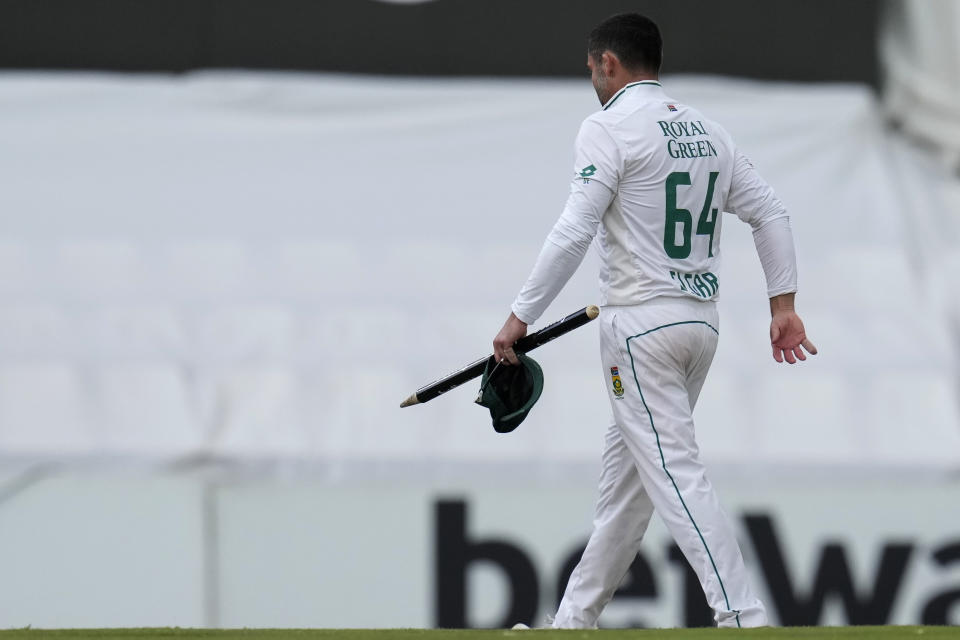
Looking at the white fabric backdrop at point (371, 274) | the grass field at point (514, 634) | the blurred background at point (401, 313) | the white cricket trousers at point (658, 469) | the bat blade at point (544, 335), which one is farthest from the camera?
the white fabric backdrop at point (371, 274)

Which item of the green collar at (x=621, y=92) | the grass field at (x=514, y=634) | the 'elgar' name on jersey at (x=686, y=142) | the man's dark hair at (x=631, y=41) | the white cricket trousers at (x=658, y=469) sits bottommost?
the grass field at (x=514, y=634)

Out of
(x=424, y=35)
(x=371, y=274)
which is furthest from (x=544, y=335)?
(x=424, y=35)

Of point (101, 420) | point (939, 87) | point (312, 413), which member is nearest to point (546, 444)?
point (312, 413)

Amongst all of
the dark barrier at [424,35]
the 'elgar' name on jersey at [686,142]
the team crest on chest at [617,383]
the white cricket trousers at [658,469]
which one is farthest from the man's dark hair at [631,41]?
the dark barrier at [424,35]

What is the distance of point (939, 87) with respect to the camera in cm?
605

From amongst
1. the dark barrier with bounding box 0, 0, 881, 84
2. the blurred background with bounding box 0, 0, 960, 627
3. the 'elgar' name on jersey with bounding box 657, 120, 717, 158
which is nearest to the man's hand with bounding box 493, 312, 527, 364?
the 'elgar' name on jersey with bounding box 657, 120, 717, 158

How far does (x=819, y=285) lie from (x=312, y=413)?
6.59ft

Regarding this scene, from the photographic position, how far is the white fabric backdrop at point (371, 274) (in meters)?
5.24

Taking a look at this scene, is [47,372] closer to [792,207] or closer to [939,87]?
[792,207]

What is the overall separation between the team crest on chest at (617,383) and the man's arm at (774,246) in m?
0.39

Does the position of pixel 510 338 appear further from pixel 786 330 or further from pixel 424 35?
pixel 424 35

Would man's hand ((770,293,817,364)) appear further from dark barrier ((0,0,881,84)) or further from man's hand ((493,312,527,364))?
dark barrier ((0,0,881,84))

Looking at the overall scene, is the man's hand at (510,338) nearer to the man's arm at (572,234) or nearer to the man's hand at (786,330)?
the man's arm at (572,234)

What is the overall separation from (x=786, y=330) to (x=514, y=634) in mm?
998
